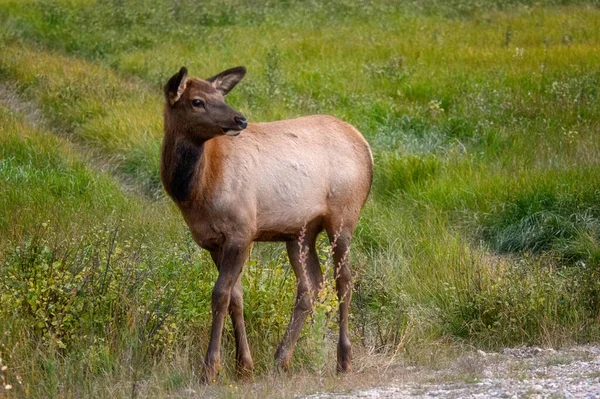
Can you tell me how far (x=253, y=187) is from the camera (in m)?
7.64

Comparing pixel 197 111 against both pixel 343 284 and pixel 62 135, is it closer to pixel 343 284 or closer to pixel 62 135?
pixel 343 284

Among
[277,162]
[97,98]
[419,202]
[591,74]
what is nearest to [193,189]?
[277,162]

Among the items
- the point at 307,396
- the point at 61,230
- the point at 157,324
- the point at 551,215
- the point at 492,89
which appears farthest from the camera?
the point at 492,89

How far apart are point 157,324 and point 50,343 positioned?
3.02 ft

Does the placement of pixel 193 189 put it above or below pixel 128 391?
above

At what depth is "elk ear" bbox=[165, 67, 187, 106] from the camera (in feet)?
24.3

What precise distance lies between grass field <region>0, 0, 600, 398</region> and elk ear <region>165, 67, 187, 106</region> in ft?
5.02

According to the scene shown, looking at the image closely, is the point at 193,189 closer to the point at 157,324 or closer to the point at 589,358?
the point at 157,324

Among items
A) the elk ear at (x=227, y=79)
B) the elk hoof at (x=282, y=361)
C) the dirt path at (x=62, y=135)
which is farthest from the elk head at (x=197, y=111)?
the dirt path at (x=62, y=135)

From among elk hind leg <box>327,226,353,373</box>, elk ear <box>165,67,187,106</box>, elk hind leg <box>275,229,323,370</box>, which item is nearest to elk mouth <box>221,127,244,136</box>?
elk ear <box>165,67,187,106</box>

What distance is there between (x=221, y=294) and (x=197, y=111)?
135 cm

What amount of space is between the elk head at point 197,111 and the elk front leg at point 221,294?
857 millimetres

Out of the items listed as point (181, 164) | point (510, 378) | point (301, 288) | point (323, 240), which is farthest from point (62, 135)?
point (510, 378)

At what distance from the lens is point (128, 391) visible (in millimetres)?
6910
